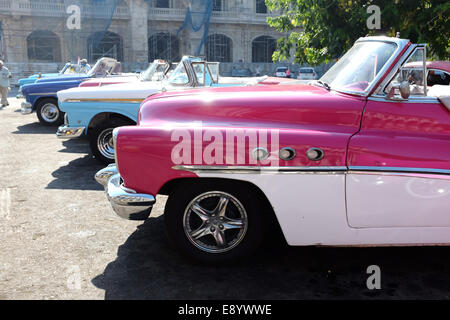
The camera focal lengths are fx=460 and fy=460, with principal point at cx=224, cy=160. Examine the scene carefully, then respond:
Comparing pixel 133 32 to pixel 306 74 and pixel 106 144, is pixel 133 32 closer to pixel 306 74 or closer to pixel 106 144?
pixel 306 74

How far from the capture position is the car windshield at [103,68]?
38.5 ft

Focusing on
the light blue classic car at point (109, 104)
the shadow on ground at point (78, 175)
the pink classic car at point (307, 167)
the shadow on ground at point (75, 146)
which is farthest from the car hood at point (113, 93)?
Answer: the pink classic car at point (307, 167)

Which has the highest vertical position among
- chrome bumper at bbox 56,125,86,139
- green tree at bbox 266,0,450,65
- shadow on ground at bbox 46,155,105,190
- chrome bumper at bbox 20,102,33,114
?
green tree at bbox 266,0,450,65

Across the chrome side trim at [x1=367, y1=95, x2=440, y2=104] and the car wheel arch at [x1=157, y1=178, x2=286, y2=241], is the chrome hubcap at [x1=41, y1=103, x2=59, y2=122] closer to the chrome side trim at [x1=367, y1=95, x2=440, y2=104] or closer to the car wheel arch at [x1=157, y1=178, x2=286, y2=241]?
the car wheel arch at [x1=157, y1=178, x2=286, y2=241]

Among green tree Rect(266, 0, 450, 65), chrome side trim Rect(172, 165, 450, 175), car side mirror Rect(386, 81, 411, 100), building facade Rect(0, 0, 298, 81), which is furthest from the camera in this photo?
building facade Rect(0, 0, 298, 81)

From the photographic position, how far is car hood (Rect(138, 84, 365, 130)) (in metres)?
3.48

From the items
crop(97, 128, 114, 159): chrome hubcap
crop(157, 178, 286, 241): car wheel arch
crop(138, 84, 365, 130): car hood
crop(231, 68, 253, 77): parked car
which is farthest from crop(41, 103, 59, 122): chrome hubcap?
crop(231, 68, 253, 77): parked car

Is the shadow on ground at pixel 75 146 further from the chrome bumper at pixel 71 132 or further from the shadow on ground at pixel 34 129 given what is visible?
the shadow on ground at pixel 34 129

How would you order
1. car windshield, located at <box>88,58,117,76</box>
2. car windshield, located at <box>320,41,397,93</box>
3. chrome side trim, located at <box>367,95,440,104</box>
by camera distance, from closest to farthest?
chrome side trim, located at <box>367,95,440,104</box>, car windshield, located at <box>320,41,397,93</box>, car windshield, located at <box>88,58,117,76</box>

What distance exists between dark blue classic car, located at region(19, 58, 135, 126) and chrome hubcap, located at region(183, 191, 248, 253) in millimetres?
8902

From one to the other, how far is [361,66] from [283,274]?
1.78 m

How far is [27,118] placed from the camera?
13812mm

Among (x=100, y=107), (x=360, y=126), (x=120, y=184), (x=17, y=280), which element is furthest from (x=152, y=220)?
(x=100, y=107)

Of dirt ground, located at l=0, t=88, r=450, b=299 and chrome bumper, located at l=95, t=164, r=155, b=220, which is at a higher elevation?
chrome bumper, located at l=95, t=164, r=155, b=220
